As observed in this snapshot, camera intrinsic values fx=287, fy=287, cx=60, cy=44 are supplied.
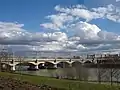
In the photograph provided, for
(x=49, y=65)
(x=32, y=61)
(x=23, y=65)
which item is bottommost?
(x=49, y=65)

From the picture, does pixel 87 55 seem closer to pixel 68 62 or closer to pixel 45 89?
pixel 68 62

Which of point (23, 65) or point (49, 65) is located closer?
point (23, 65)

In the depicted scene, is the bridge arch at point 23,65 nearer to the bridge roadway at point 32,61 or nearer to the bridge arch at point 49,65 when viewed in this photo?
the bridge roadway at point 32,61

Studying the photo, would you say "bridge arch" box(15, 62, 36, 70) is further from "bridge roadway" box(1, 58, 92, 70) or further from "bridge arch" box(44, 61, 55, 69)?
"bridge arch" box(44, 61, 55, 69)

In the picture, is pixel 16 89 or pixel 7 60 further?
pixel 7 60

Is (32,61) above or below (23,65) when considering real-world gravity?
above

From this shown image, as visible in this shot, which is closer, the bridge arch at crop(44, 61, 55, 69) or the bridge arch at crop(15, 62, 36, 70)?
the bridge arch at crop(15, 62, 36, 70)

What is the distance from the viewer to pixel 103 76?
64312 millimetres

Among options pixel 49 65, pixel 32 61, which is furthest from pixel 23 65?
pixel 49 65

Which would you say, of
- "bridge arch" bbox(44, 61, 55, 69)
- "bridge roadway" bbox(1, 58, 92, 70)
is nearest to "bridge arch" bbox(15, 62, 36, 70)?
"bridge roadway" bbox(1, 58, 92, 70)

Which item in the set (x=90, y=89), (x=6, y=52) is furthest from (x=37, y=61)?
(x=90, y=89)

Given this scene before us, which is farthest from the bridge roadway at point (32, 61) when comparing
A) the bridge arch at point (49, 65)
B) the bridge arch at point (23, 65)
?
the bridge arch at point (49, 65)

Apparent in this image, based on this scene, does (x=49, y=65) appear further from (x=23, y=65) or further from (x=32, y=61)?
(x=23, y=65)

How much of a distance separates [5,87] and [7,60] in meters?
96.9
